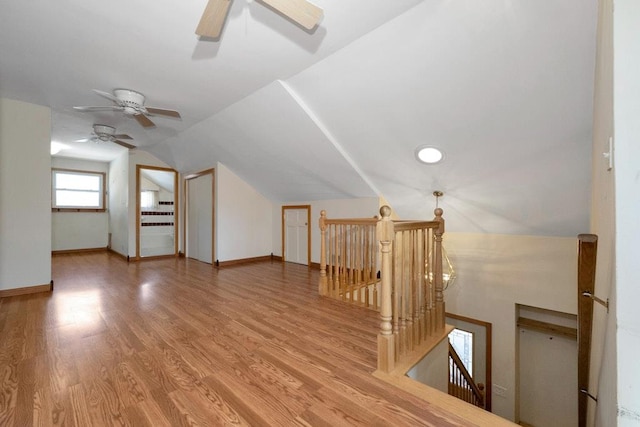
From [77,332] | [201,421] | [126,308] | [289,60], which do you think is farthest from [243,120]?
[201,421]

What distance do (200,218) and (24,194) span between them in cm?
271

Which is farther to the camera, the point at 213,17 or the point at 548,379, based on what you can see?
the point at 548,379

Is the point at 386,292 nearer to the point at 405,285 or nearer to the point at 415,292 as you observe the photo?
the point at 405,285

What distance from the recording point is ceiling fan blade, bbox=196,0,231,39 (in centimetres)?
151

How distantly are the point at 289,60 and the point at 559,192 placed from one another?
3.05 metres

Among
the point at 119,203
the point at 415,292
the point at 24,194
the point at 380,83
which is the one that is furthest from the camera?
the point at 119,203

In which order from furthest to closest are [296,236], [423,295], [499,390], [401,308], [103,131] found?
1. [296,236]
2. [103,131]
3. [499,390]
4. [423,295]
5. [401,308]

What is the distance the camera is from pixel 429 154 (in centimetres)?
312

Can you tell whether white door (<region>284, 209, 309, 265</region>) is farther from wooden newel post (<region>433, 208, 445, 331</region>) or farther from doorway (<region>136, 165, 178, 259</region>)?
wooden newel post (<region>433, 208, 445, 331</region>)

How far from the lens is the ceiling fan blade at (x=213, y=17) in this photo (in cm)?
151

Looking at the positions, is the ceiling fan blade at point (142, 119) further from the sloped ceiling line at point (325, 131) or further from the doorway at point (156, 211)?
the doorway at point (156, 211)

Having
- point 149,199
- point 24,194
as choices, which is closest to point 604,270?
point 24,194

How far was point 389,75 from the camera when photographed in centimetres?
248

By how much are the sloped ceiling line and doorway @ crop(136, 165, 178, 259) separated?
15.7ft
